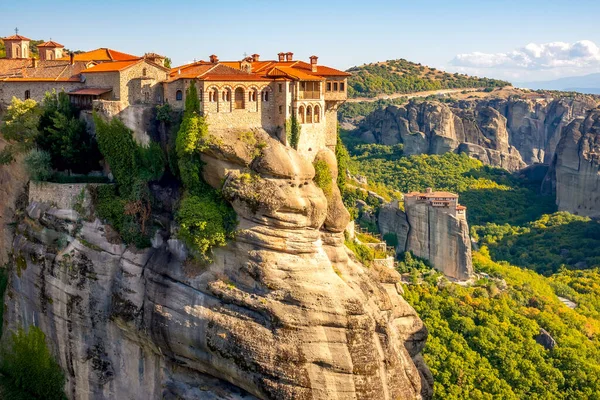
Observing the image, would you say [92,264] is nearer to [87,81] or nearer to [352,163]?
[87,81]

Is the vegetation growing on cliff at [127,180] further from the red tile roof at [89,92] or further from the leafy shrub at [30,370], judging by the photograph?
the leafy shrub at [30,370]

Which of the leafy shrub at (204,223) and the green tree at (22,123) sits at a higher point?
the green tree at (22,123)

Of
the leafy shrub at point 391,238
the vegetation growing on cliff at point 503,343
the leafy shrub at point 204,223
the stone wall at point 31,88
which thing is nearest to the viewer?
the leafy shrub at point 204,223

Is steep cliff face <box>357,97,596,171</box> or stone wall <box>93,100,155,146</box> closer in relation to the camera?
stone wall <box>93,100,155,146</box>

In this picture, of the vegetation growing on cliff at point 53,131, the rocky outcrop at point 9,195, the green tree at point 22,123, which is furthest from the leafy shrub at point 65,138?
the rocky outcrop at point 9,195

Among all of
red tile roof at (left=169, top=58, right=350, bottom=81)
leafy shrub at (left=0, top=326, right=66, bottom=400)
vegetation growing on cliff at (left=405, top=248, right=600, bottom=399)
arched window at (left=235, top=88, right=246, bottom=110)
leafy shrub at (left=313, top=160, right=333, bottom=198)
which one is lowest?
vegetation growing on cliff at (left=405, top=248, right=600, bottom=399)

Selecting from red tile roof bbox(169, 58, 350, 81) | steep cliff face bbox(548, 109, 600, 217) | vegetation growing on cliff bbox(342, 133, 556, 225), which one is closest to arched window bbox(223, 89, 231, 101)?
red tile roof bbox(169, 58, 350, 81)

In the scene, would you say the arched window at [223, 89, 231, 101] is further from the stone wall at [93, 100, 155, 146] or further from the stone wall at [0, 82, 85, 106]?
the stone wall at [0, 82, 85, 106]
